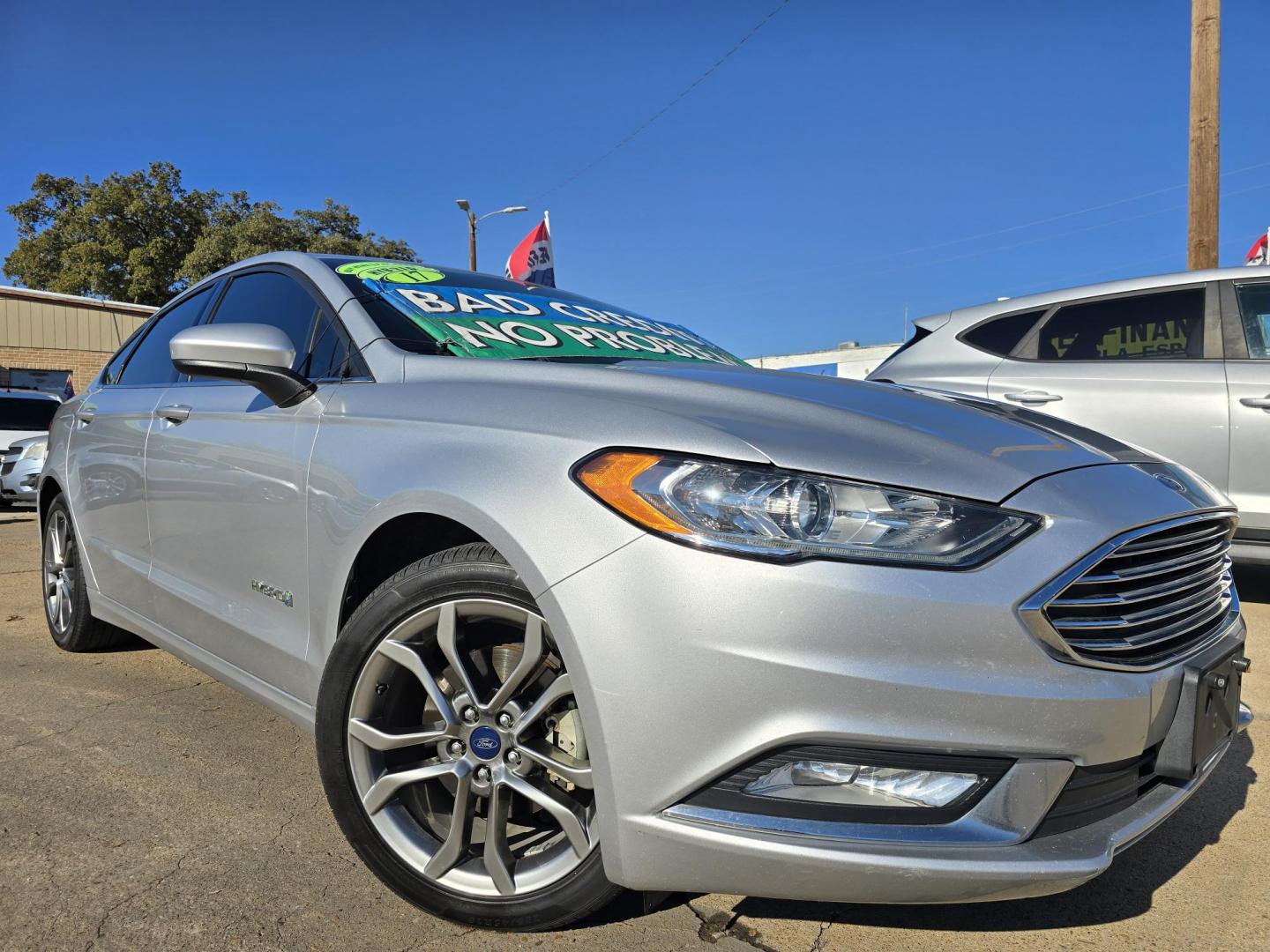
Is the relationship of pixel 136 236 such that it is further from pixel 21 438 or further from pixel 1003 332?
pixel 1003 332

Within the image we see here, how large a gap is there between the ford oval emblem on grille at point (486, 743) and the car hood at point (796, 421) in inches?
22.7

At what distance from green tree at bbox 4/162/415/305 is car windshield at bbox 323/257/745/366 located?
33.4 meters

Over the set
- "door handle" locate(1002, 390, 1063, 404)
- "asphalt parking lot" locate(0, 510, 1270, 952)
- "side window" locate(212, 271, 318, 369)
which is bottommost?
"asphalt parking lot" locate(0, 510, 1270, 952)

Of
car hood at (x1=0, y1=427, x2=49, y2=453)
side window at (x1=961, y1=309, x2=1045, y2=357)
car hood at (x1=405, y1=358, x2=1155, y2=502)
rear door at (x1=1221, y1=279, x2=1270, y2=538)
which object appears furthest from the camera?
car hood at (x1=0, y1=427, x2=49, y2=453)

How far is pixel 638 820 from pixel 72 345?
2963 cm

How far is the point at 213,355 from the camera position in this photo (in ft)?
7.29

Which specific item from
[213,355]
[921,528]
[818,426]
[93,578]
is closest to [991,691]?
[921,528]

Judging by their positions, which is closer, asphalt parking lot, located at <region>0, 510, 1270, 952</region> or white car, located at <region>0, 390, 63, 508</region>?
asphalt parking lot, located at <region>0, 510, 1270, 952</region>

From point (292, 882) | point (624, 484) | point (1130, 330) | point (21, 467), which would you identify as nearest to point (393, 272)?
point (624, 484)

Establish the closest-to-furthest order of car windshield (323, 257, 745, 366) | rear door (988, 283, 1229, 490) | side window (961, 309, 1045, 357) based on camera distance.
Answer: car windshield (323, 257, 745, 366) < rear door (988, 283, 1229, 490) < side window (961, 309, 1045, 357)

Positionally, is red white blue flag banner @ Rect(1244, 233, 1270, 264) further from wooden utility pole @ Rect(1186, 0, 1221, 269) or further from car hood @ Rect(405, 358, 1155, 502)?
car hood @ Rect(405, 358, 1155, 502)

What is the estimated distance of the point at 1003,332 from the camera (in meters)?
5.04

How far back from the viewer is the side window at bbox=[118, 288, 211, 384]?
3.31 m


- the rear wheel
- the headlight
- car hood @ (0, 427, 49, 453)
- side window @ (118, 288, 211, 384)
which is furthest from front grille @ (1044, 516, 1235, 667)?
car hood @ (0, 427, 49, 453)
